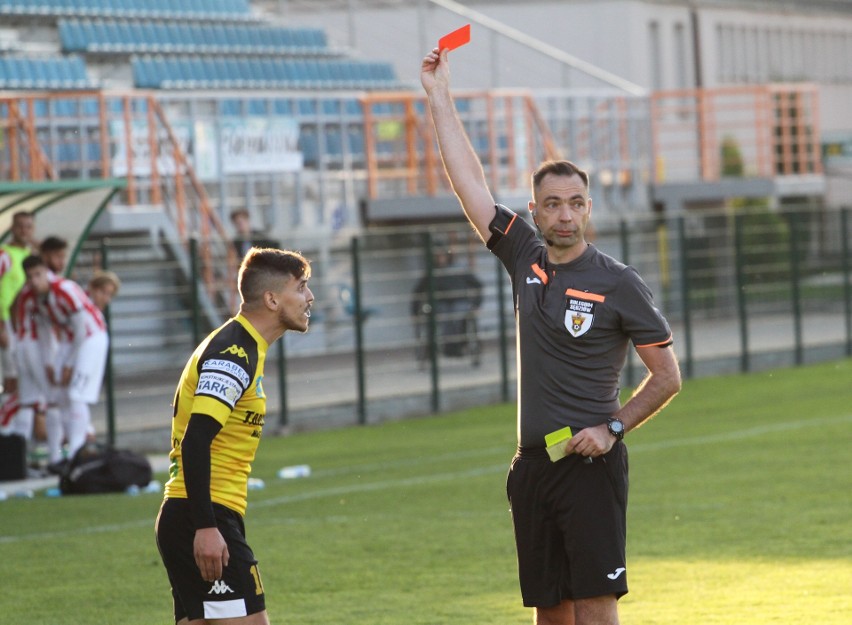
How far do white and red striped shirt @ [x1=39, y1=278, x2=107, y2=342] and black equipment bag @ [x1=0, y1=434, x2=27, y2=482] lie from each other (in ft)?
3.24

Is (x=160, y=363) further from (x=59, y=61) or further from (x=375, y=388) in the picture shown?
(x=59, y=61)

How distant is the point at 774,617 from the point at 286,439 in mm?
10544

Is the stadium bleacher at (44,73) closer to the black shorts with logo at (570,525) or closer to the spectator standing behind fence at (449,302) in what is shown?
the spectator standing behind fence at (449,302)

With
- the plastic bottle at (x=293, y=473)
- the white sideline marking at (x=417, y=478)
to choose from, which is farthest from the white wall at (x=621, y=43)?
the plastic bottle at (x=293, y=473)

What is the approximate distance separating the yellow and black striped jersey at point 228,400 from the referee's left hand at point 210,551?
0.18 m

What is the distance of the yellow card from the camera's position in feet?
19.7

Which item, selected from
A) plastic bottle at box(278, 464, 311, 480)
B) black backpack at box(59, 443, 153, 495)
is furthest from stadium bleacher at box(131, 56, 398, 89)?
black backpack at box(59, 443, 153, 495)

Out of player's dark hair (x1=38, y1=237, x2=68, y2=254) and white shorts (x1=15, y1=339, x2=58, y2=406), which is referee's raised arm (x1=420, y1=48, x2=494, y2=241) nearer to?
player's dark hair (x1=38, y1=237, x2=68, y2=254)

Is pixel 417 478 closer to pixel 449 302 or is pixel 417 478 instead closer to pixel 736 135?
pixel 449 302

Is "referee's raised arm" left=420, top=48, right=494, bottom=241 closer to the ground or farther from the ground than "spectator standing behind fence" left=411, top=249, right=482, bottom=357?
farther from the ground

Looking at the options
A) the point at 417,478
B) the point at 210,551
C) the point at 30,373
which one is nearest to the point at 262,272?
the point at 210,551

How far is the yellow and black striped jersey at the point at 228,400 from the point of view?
A: 5793 millimetres

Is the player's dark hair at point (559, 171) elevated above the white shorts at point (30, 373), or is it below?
above

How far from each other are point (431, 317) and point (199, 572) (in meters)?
15.1
